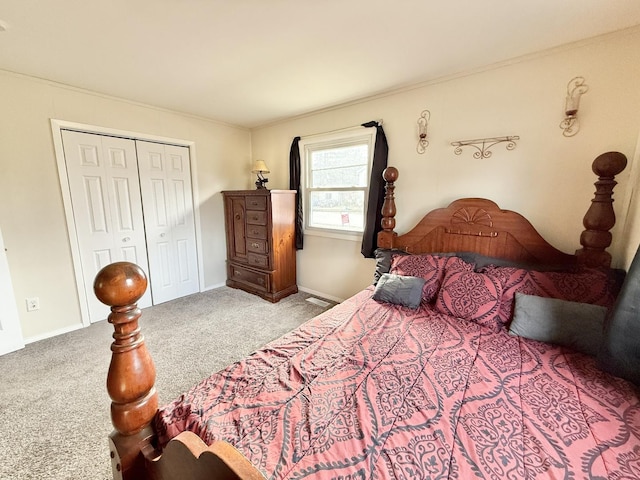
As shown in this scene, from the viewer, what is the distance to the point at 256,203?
10.9 feet

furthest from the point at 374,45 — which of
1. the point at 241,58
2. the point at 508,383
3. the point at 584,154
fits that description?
the point at 508,383

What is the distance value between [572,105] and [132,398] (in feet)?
9.59

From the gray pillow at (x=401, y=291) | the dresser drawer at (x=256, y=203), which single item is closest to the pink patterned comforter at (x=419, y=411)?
the gray pillow at (x=401, y=291)

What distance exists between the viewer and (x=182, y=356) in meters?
2.19

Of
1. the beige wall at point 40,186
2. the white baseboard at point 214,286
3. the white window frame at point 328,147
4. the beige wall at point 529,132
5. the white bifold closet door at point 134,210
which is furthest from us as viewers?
the white baseboard at point 214,286

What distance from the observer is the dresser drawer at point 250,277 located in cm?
339

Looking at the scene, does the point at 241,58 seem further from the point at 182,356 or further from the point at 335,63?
the point at 182,356

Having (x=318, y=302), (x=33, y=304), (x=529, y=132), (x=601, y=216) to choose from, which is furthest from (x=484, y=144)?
(x=33, y=304)

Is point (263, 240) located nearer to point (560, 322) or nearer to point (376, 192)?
point (376, 192)

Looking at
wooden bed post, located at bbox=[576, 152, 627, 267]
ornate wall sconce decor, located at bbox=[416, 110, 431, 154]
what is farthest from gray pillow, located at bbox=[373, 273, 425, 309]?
ornate wall sconce decor, located at bbox=[416, 110, 431, 154]

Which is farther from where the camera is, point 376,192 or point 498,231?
point 376,192

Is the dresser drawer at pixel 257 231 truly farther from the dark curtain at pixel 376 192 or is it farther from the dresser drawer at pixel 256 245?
the dark curtain at pixel 376 192

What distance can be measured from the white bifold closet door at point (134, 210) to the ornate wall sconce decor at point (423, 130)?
9.26 feet

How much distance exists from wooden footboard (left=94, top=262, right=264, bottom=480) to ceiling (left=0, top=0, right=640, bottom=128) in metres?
1.53
